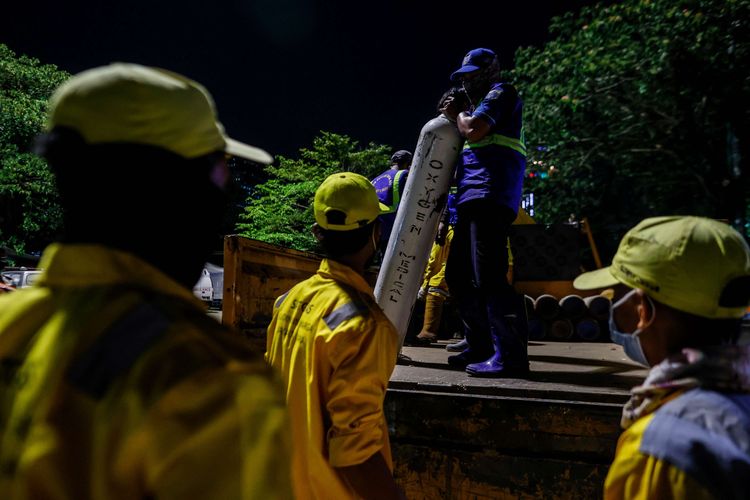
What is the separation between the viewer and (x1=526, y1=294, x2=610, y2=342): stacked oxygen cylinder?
833 centimetres

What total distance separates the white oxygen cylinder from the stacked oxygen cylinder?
15.1ft

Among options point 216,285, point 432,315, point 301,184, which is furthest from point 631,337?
point 216,285

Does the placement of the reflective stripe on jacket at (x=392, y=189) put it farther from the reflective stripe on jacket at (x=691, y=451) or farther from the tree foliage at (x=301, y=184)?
the tree foliage at (x=301, y=184)

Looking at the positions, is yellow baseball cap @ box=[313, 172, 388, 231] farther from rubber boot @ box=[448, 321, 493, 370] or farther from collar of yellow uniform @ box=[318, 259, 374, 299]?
rubber boot @ box=[448, 321, 493, 370]

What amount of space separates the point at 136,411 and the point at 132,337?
0.11 metres

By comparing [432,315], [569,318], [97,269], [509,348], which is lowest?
[569,318]

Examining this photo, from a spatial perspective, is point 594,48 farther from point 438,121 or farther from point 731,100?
point 438,121

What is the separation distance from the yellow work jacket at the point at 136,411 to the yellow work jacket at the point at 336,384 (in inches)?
48.1

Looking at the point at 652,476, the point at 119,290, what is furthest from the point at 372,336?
the point at 119,290

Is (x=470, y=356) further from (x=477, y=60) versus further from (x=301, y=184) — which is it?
(x=301, y=184)

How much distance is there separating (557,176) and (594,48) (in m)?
4.22

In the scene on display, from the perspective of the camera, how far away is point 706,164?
16906mm

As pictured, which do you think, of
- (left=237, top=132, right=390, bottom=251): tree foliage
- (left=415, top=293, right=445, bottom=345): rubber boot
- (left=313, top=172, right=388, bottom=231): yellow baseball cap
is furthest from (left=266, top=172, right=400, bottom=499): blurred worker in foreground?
(left=237, top=132, right=390, bottom=251): tree foliage

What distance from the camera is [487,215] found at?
13.0 feet
